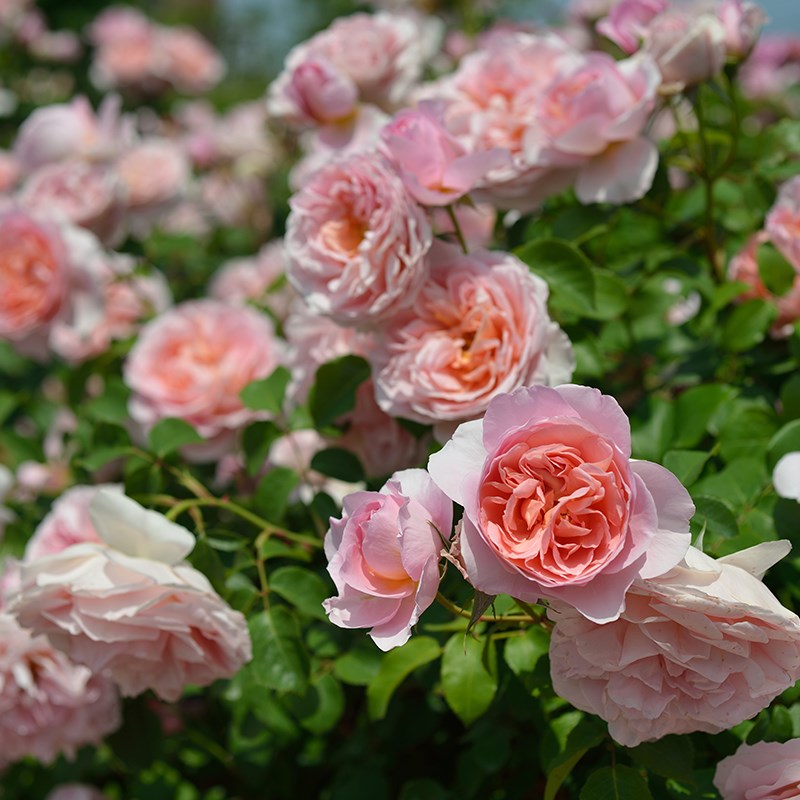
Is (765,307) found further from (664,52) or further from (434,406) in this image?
(434,406)

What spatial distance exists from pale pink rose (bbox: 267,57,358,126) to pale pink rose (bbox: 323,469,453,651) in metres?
0.64

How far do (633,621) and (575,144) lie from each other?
20.7 inches

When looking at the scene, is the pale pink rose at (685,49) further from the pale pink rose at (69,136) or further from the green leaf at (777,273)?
the pale pink rose at (69,136)

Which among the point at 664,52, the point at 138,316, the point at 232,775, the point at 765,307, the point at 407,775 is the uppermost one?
the point at 664,52

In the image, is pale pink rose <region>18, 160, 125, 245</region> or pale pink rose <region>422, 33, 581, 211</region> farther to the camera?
pale pink rose <region>18, 160, 125, 245</region>

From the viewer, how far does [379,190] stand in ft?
2.89

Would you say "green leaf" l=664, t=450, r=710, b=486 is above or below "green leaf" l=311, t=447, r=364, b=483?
above

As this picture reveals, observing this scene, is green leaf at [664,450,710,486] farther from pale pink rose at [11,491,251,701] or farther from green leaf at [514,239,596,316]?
pale pink rose at [11,491,251,701]

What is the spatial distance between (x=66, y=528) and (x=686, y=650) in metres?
0.70

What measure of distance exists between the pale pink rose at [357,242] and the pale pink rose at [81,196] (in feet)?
2.14

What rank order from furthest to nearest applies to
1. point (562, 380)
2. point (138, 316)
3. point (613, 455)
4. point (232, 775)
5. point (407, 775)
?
point (138, 316), point (232, 775), point (407, 775), point (562, 380), point (613, 455)

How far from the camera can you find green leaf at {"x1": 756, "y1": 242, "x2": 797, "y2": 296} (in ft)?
3.42

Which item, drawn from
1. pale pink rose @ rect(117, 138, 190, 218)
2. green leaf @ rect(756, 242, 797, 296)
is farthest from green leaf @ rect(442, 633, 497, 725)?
pale pink rose @ rect(117, 138, 190, 218)

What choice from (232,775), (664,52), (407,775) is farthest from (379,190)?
(232,775)
